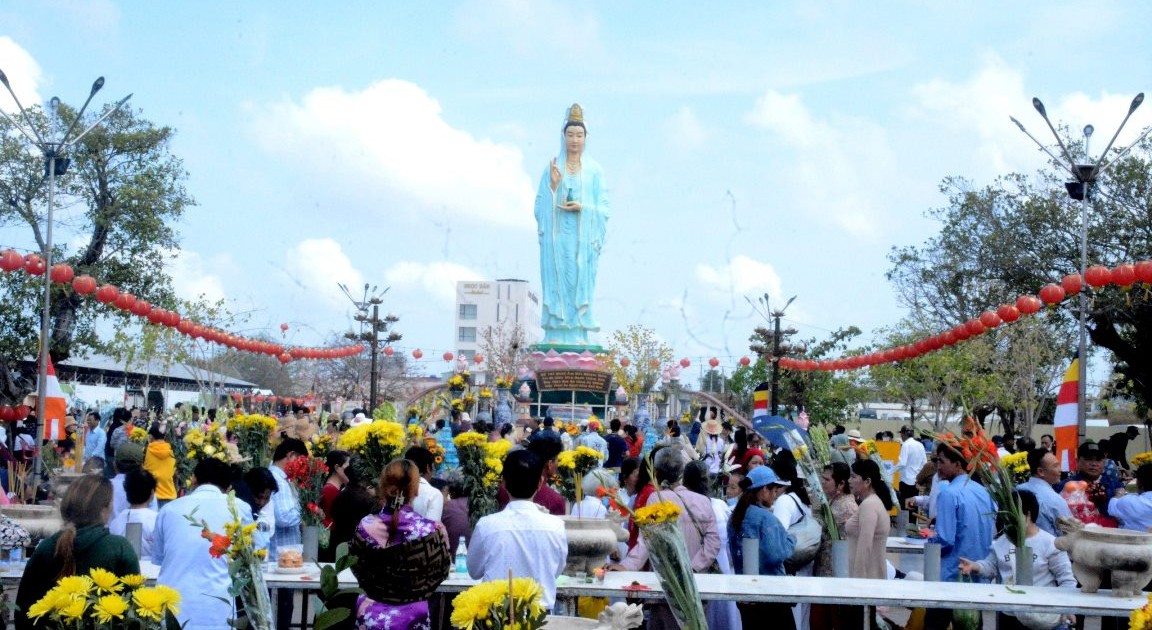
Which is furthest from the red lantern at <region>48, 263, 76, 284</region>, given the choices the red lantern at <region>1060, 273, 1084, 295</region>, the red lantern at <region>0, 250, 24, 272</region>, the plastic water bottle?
the red lantern at <region>1060, 273, 1084, 295</region>

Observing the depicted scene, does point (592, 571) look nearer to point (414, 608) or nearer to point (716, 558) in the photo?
point (716, 558)

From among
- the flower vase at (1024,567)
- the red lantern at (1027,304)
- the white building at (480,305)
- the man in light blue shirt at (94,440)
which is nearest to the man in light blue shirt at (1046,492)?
the flower vase at (1024,567)

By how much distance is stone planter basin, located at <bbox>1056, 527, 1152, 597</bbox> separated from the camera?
6.07 meters

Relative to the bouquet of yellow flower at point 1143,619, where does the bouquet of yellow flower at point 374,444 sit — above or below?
above

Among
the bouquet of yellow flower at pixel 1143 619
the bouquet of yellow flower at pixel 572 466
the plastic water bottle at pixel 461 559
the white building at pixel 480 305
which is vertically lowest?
the plastic water bottle at pixel 461 559

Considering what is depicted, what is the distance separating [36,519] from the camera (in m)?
6.27

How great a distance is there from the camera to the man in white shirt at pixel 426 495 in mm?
6637

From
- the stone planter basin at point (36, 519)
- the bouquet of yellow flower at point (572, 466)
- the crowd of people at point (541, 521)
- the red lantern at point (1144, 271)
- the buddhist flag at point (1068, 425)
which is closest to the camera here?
the crowd of people at point (541, 521)

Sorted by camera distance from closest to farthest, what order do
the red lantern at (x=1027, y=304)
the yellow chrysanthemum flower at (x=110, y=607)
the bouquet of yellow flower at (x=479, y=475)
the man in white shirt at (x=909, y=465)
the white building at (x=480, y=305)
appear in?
1. the yellow chrysanthemum flower at (x=110, y=607)
2. the bouquet of yellow flower at (x=479, y=475)
3. the red lantern at (x=1027, y=304)
4. the man in white shirt at (x=909, y=465)
5. the white building at (x=480, y=305)

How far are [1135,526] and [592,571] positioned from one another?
3811 mm

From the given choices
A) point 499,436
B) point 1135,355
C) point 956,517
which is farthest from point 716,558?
point 1135,355

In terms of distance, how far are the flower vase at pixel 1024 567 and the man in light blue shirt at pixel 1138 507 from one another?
158cm

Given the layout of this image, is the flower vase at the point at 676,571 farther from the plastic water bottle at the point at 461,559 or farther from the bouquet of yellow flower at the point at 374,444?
the bouquet of yellow flower at the point at 374,444

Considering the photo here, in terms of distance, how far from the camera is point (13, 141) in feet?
82.6
